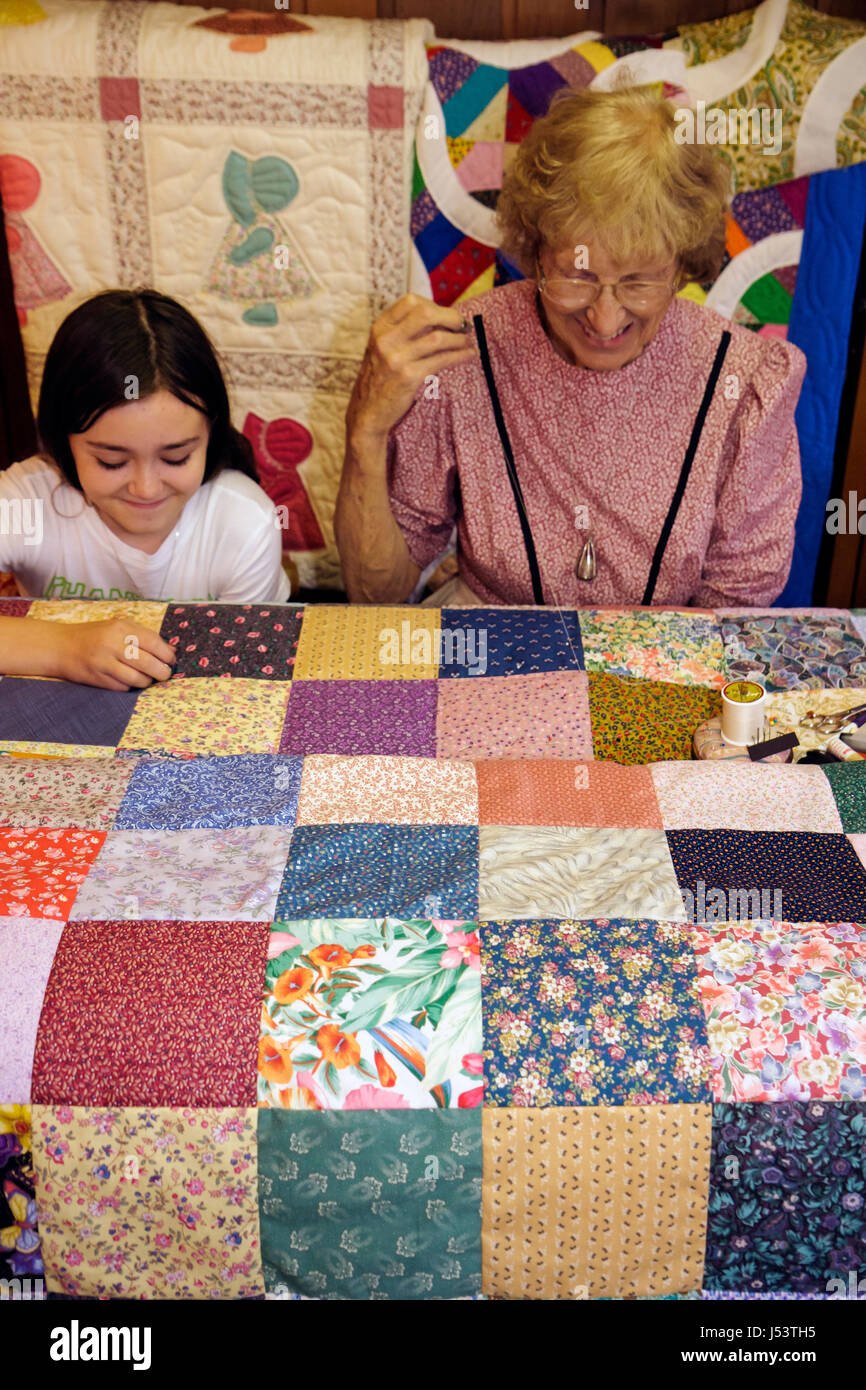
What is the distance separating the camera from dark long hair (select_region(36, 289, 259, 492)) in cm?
160

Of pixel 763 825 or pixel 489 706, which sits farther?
pixel 489 706

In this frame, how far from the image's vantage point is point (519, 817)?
1.22m

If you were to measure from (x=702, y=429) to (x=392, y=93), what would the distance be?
2.35ft

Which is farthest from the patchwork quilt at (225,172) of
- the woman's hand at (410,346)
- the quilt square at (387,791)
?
the quilt square at (387,791)

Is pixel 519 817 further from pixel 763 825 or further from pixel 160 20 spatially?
pixel 160 20

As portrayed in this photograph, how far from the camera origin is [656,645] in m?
1.52

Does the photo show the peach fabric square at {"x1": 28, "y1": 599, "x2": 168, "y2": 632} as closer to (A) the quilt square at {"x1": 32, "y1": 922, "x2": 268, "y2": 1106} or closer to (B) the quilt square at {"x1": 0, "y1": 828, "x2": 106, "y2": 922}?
(B) the quilt square at {"x1": 0, "y1": 828, "x2": 106, "y2": 922}

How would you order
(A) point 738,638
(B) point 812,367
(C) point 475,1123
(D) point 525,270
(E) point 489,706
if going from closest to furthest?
(C) point 475,1123 < (E) point 489,706 < (A) point 738,638 < (D) point 525,270 < (B) point 812,367

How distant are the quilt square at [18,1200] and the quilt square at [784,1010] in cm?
56

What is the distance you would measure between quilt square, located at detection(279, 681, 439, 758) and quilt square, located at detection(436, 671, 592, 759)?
21mm

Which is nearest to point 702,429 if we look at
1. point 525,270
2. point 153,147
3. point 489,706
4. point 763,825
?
point 525,270

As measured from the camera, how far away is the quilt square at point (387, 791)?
1.22m

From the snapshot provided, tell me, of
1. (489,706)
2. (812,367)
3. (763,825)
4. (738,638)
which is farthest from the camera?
(812,367)

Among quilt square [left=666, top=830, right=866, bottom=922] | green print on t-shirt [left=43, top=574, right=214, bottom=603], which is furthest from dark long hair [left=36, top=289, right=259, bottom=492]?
quilt square [left=666, top=830, right=866, bottom=922]
